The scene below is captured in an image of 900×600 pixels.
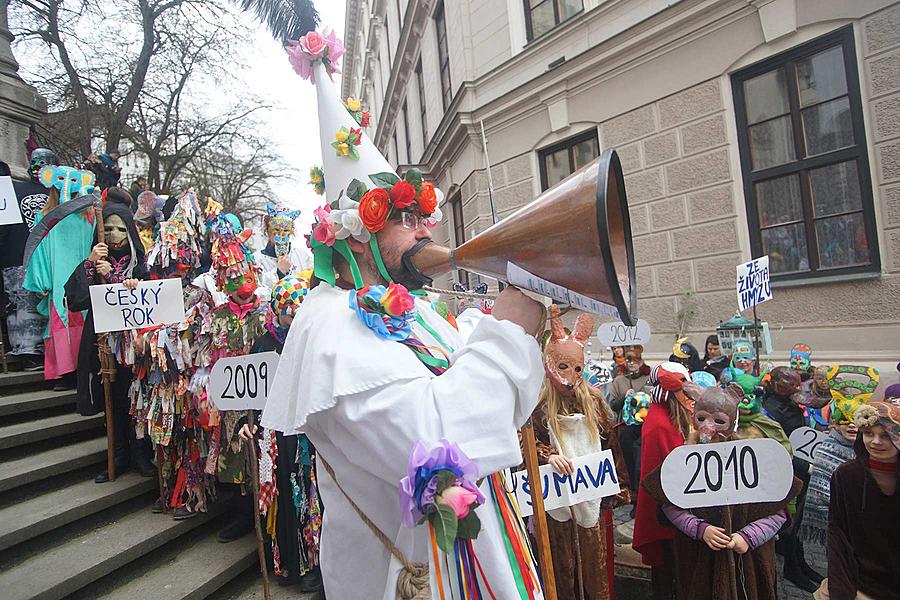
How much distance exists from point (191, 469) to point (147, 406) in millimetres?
605

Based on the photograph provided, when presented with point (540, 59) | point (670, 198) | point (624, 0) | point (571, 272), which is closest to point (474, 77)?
point (540, 59)

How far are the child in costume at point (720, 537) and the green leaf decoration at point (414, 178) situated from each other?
208cm

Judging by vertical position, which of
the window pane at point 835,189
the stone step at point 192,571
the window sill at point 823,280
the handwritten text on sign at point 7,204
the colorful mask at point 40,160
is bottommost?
the stone step at point 192,571

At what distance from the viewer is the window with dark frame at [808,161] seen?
587 centimetres

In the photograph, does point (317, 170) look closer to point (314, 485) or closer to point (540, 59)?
point (314, 485)

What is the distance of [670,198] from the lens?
24.3 ft

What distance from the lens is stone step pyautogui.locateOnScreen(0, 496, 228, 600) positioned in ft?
9.62

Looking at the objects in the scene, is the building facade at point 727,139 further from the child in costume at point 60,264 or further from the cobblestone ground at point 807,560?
the child in costume at point 60,264

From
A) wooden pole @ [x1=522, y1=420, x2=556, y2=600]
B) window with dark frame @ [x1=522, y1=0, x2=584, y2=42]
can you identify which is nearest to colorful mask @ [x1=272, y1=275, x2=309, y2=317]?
wooden pole @ [x1=522, y1=420, x2=556, y2=600]

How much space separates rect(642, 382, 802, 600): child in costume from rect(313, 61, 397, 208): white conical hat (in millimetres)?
2153

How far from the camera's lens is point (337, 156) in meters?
1.97

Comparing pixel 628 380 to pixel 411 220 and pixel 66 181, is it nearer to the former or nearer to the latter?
pixel 411 220

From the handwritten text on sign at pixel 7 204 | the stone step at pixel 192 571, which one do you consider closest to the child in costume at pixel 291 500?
the stone step at pixel 192 571

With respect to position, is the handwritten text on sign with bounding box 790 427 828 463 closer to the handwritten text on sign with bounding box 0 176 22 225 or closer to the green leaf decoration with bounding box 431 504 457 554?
the green leaf decoration with bounding box 431 504 457 554
